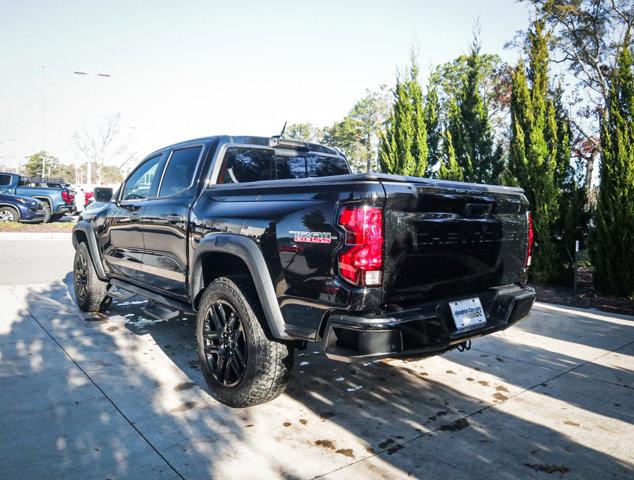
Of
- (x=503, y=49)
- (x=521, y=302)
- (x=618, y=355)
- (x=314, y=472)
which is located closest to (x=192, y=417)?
(x=314, y=472)

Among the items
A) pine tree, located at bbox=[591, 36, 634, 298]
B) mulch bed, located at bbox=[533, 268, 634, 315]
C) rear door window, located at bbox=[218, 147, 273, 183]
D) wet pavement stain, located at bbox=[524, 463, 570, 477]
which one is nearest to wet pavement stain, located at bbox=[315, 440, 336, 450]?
wet pavement stain, located at bbox=[524, 463, 570, 477]

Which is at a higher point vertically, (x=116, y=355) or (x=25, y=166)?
(x=25, y=166)

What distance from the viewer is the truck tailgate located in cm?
256

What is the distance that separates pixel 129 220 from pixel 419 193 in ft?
10.8

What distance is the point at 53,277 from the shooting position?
8.15 metres

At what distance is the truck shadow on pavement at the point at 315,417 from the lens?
8.22 ft

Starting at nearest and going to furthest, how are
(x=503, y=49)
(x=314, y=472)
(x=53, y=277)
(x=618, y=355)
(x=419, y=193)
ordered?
(x=314, y=472) < (x=419, y=193) < (x=618, y=355) < (x=53, y=277) < (x=503, y=49)

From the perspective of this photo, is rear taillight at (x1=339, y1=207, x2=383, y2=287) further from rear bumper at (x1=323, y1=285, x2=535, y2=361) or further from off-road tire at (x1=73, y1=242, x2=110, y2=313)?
off-road tire at (x1=73, y1=242, x2=110, y2=313)

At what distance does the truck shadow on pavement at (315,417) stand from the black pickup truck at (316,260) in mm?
387

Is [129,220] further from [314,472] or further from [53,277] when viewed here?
[53,277]

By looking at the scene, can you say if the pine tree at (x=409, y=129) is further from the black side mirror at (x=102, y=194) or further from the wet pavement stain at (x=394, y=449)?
the wet pavement stain at (x=394, y=449)

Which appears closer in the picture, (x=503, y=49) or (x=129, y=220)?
(x=129, y=220)

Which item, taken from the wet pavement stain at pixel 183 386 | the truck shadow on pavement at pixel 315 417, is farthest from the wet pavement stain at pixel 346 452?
the wet pavement stain at pixel 183 386

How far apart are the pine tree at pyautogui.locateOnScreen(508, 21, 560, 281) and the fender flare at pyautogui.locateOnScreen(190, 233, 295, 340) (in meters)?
7.25
